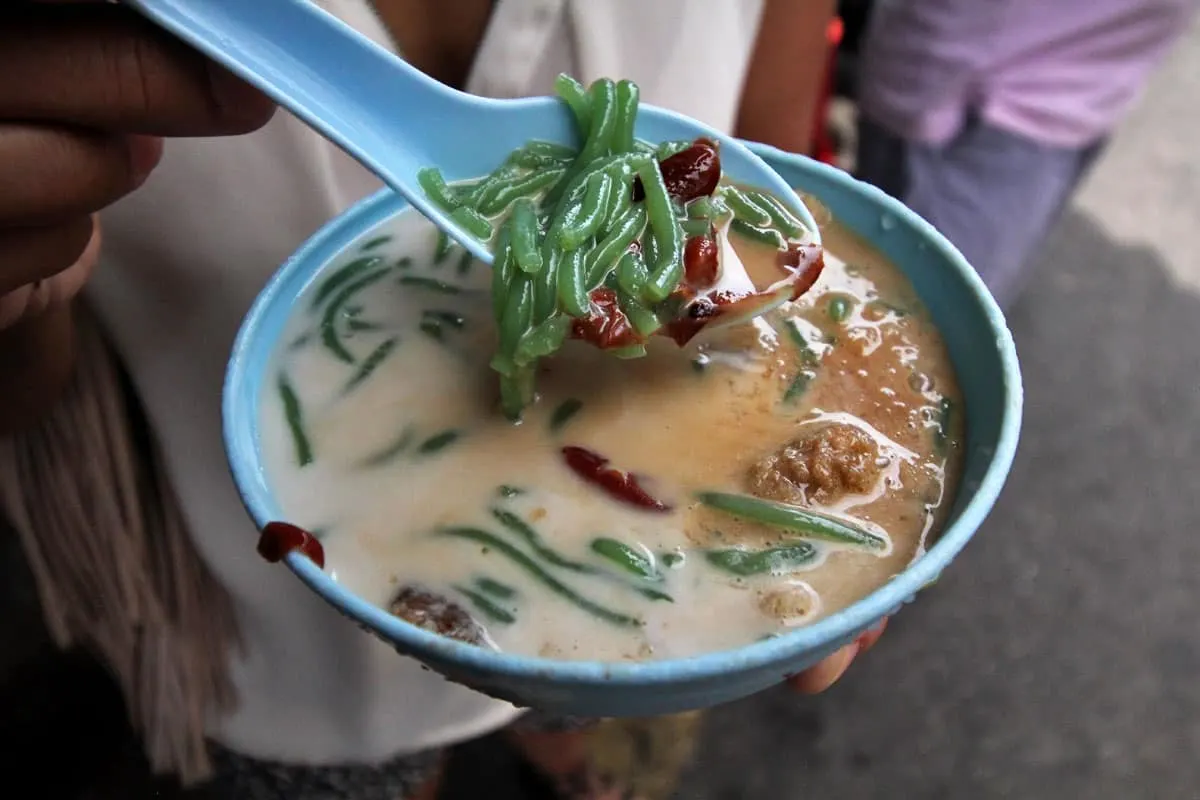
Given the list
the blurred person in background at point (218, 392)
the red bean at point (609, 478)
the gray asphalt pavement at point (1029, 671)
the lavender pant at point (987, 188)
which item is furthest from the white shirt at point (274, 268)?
the lavender pant at point (987, 188)

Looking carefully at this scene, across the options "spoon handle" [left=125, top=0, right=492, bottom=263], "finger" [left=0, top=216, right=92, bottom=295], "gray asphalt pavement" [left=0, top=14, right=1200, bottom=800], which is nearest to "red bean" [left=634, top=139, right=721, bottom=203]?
"spoon handle" [left=125, top=0, right=492, bottom=263]

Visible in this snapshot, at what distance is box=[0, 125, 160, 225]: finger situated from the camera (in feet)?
1.91

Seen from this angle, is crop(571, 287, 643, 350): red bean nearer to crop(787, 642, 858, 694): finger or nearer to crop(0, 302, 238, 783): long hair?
crop(787, 642, 858, 694): finger

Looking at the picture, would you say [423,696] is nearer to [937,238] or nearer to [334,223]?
[334,223]

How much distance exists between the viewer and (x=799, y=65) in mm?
1237

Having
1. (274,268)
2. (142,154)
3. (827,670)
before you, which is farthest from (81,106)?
(827,670)

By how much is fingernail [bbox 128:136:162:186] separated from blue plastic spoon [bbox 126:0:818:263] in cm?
12

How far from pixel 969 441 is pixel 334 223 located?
1.73 ft

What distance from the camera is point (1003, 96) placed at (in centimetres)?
179

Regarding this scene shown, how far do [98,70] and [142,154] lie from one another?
0.13m

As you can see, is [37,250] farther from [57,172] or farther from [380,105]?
[380,105]

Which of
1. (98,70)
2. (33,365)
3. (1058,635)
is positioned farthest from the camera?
(1058,635)

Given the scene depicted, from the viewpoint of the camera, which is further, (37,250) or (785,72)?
(785,72)

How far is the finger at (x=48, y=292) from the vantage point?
761mm
